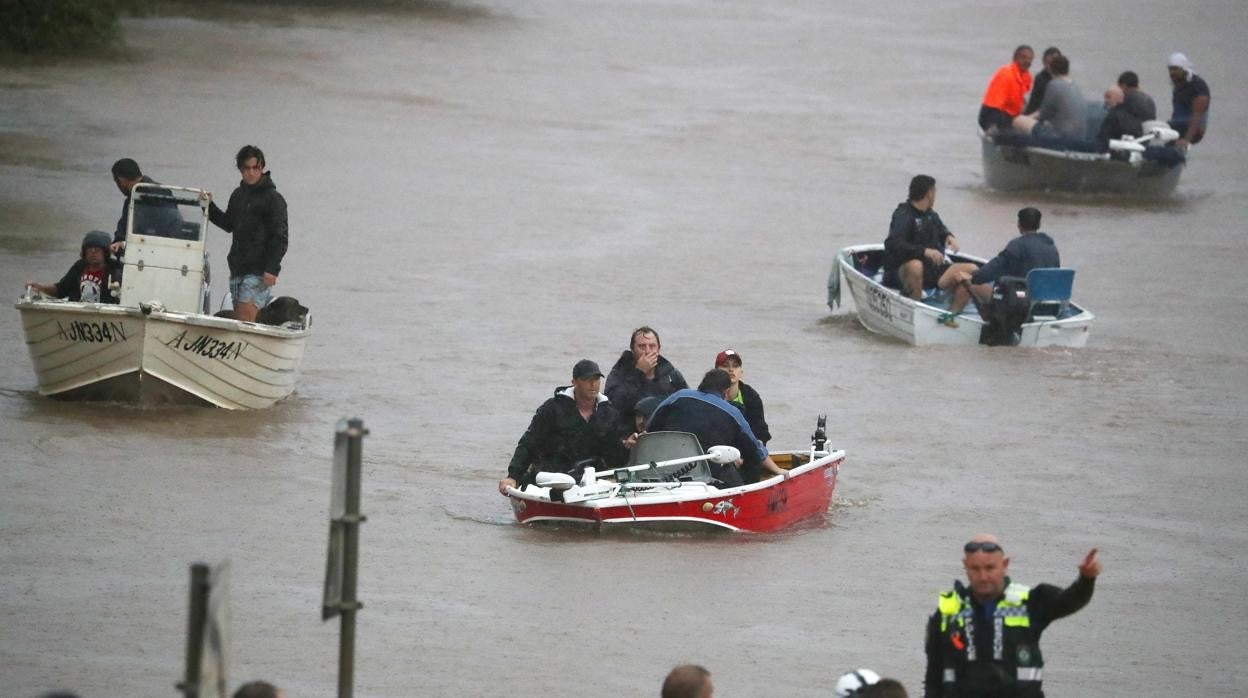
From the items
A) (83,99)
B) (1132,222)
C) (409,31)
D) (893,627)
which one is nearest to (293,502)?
(893,627)

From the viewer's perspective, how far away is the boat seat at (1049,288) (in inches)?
810

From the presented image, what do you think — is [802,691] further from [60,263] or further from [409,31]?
[409,31]

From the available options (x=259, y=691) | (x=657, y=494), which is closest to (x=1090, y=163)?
(x=657, y=494)

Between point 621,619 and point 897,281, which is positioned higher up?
point 897,281

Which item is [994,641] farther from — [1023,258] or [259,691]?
[1023,258]

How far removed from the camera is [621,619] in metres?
12.4

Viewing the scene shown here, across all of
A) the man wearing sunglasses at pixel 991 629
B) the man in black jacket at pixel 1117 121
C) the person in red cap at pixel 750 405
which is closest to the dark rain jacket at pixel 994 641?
the man wearing sunglasses at pixel 991 629

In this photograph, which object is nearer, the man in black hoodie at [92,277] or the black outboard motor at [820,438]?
the black outboard motor at [820,438]

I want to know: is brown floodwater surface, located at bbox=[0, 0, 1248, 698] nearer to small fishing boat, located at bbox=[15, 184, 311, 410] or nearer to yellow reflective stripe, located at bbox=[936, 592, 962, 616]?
small fishing boat, located at bbox=[15, 184, 311, 410]

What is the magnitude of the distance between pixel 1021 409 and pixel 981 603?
40.5 ft

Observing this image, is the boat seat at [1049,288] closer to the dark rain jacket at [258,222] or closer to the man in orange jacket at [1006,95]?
the dark rain jacket at [258,222]

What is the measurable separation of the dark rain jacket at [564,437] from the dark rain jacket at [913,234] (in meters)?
7.34

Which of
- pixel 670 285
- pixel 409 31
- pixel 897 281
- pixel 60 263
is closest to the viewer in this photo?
pixel 897 281

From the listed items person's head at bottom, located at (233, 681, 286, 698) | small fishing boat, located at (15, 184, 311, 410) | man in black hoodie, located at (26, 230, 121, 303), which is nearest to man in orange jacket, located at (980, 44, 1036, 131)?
small fishing boat, located at (15, 184, 311, 410)
